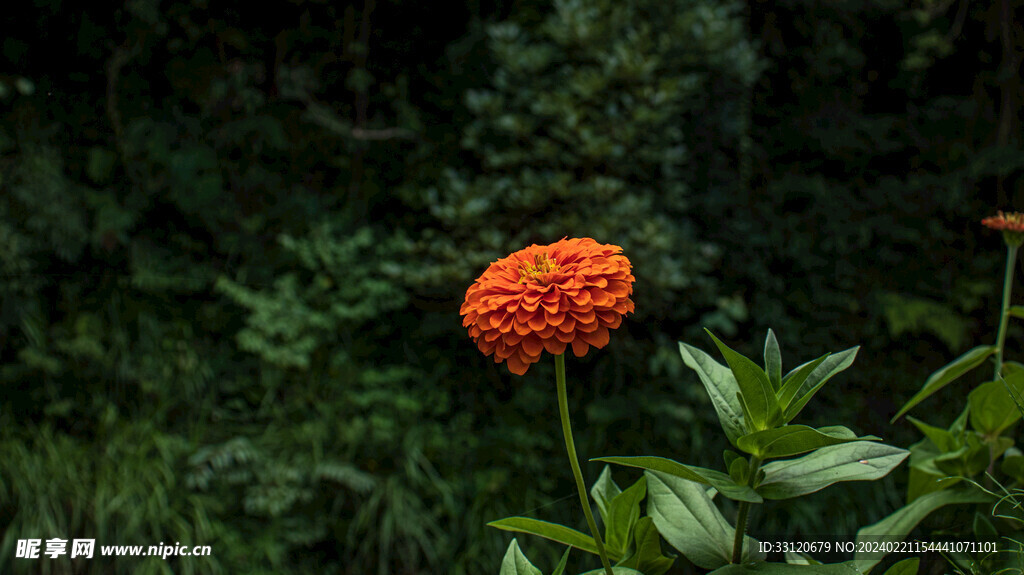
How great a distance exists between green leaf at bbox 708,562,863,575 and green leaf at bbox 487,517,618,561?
11cm

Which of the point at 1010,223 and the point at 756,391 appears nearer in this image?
the point at 756,391

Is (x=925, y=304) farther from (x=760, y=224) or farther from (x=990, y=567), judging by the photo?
(x=990, y=567)

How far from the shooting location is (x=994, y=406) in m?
0.69

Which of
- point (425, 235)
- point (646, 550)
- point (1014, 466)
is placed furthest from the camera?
point (425, 235)

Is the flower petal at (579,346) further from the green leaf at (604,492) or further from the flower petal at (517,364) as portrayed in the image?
the green leaf at (604,492)

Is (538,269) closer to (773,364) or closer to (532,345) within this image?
(532,345)

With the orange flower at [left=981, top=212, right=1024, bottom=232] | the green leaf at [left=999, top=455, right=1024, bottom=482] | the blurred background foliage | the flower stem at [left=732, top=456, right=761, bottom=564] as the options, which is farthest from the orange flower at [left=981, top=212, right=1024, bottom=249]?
the blurred background foliage

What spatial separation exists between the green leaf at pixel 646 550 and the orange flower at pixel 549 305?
0.17 meters


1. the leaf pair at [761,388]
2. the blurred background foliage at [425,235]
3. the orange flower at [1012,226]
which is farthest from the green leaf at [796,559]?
the blurred background foliage at [425,235]

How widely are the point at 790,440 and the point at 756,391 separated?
46mm

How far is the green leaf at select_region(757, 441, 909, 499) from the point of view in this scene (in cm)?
49

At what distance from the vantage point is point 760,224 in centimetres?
218

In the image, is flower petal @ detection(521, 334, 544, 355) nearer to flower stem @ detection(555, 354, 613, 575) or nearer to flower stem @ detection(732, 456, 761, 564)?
flower stem @ detection(555, 354, 613, 575)

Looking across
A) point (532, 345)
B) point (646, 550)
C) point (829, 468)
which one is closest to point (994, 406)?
point (829, 468)
